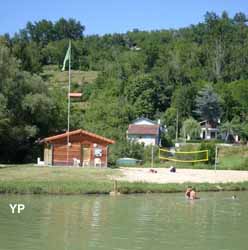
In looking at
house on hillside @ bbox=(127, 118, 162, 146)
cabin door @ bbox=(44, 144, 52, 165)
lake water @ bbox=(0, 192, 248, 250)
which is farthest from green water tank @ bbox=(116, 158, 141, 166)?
house on hillside @ bbox=(127, 118, 162, 146)

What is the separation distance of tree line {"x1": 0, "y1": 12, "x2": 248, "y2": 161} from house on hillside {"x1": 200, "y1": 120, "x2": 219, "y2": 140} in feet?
5.49

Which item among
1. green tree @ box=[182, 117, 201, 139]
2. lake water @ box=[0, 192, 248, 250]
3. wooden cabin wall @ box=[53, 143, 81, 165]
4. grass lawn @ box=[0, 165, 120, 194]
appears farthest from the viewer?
green tree @ box=[182, 117, 201, 139]

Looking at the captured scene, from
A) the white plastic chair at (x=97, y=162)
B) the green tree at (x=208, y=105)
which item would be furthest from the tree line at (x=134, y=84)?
the white plastic chair at (x=97, y=162)

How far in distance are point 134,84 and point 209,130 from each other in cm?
1513

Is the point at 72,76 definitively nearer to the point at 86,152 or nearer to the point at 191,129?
the point at 191,129

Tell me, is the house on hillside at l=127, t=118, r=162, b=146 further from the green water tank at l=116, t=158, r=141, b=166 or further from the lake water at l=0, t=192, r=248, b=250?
the lake water at l=0, t=192, r=248, b=250

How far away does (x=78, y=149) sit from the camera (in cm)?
5306

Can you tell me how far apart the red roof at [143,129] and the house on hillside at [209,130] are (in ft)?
45.0

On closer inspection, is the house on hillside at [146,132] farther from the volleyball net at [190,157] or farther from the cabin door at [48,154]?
the cabin door at [48,154]

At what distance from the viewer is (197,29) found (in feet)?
537

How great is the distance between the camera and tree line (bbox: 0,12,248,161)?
2313 inches

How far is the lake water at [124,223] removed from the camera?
74.4 feet

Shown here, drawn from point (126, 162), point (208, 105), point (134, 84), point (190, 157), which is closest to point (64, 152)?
point (126, 162)

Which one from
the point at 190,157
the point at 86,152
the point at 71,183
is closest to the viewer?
the point at 71,183
